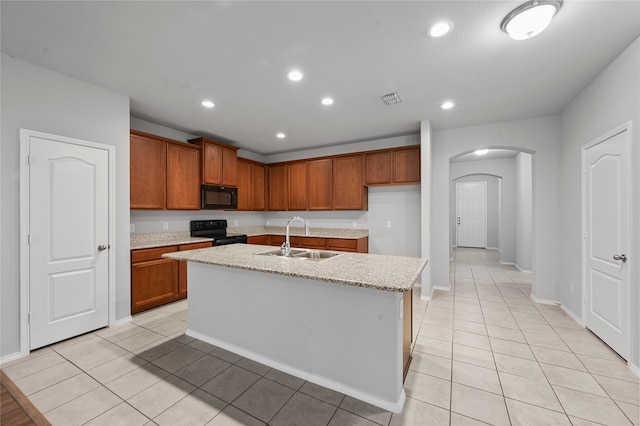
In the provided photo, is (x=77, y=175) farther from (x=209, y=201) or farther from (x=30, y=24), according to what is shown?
(x=209, y=201)

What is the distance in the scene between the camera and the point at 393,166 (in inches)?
182

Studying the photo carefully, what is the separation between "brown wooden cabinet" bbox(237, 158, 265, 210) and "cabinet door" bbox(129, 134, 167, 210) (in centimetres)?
166

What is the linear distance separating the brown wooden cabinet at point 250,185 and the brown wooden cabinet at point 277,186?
18 centimetres

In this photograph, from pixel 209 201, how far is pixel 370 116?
2.96 m

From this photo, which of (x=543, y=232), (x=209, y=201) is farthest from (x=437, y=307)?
(x=209, y=201)

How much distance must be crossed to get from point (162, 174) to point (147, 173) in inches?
8.4

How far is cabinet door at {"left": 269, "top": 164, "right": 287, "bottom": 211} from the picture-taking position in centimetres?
587

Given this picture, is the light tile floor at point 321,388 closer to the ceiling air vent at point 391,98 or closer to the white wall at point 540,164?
the white wall at point 540,164

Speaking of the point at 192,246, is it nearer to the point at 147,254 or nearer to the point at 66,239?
the point at 147,254

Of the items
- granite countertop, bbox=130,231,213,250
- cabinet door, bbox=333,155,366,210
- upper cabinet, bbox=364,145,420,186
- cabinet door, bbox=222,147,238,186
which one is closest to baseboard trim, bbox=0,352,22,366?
granite countertop, bbox=130,231,213,250

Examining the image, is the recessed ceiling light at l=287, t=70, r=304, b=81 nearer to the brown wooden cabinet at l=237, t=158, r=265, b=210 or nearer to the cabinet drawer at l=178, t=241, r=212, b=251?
the cabinet drawer at l=178, t=241, r=212, b=251

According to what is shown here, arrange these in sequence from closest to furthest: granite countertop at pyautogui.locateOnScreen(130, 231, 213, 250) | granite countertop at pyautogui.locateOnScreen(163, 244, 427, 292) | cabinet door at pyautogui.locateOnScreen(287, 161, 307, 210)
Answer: granite countertop at pyautogui.locateOnScreen(163, 244, 427, 292) < granite countertop at pyautogui.locateOnScreen(130, 231, 213, 250) < cabinet door at pyautogui.locateOnScreen(287, 161, 307, 210)

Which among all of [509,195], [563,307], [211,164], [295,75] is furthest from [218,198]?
[509,195]

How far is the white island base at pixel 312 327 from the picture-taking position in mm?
1811
